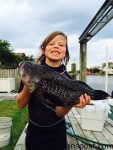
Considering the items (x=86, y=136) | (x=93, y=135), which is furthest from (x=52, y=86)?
(x=93, y=135)

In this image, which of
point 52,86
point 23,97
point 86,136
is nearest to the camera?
point 52,86

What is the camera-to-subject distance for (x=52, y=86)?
203 centimetres

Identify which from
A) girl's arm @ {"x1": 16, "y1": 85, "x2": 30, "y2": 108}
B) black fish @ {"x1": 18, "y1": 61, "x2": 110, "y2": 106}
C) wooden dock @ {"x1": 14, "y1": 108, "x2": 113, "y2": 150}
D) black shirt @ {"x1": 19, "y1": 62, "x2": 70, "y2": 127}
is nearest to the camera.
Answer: black fish @ {"x1": 18, "y1": 61, "x2": 110, "y2": 106}

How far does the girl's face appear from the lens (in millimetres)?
2555

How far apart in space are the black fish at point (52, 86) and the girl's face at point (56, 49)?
1.65 ft

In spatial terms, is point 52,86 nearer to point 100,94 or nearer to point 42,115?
point 100,94

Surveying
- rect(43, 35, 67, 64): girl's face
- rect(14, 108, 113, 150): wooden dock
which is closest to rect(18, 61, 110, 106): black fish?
rect(43, 35, 67, 64): girl's face

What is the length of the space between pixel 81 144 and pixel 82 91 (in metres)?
3.72

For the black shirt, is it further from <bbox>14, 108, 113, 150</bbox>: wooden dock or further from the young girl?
<bbox>14, 108, 113, 150</bbox>: wooden dock

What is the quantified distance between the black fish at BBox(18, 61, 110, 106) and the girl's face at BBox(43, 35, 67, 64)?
19.9 inches

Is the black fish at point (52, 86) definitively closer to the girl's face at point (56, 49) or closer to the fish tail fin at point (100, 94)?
the fish tail fin at point (100, 94)

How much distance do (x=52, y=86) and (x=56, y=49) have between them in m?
0.58

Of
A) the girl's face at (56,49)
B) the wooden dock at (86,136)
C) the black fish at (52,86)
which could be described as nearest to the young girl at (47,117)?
the girl's face at (56,49)

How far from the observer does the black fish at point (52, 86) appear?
6.46ft
